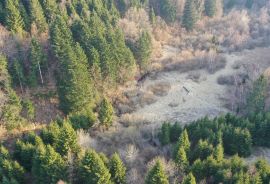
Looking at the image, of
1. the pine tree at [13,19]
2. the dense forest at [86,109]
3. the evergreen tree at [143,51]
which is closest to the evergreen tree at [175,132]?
the dense forest at [86,109]

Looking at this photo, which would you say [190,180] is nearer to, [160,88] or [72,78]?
[72,78]

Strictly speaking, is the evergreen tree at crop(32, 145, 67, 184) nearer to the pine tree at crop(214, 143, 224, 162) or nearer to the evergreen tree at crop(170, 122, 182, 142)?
the evergreen tree at crop(170, 122, 182, 142)

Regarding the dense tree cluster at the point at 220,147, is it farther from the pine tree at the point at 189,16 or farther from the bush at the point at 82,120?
the pine tree at the point at 189,16

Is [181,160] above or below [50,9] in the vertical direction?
below

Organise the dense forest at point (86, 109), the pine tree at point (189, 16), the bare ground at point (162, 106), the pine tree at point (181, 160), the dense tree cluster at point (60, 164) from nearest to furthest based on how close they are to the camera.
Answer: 1. the dense tree cluster at point (60, 164)
2. the dense forest at point (86, 109)
3. the pine tree at point (181, 160)
4. the bare ground at point (162, 106)
5. the pine tree at point (189, 16)

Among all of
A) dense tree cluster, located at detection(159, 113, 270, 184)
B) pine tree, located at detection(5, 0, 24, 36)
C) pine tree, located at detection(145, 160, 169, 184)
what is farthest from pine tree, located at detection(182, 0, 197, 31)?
pine tree, located at detection(145, 160, 169, 184)

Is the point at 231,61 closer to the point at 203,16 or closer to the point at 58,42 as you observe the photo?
the point at 203,16

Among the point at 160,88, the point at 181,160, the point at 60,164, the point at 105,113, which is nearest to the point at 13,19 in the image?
the point at 105,113
